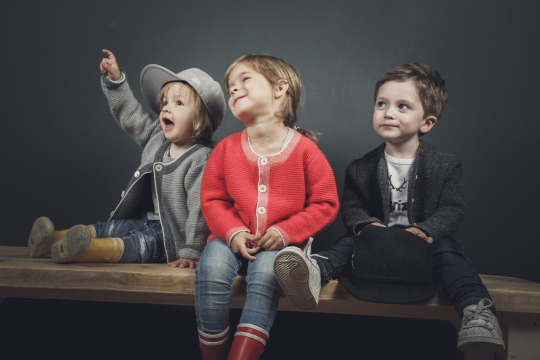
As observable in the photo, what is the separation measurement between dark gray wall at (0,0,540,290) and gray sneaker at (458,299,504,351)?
2.38ft

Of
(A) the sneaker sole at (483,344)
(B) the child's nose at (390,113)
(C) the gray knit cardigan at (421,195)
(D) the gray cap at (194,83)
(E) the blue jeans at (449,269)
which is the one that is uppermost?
(D) the gray cap at (194,83)

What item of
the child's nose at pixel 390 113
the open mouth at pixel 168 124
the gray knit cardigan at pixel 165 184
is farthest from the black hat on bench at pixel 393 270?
the open mouth at pixel 168 124

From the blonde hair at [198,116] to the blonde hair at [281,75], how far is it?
0.14 m

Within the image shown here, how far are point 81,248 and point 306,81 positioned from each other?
3.26 ft

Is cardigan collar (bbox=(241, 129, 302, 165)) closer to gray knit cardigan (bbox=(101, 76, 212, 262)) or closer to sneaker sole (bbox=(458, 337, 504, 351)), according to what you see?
gray knit cardigan (bbox=(101, 76, 212, 262))

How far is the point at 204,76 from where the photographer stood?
4.89 ft

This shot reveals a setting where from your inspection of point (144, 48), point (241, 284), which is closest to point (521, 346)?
point (241, 284)

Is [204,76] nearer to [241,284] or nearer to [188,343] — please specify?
[241,284]

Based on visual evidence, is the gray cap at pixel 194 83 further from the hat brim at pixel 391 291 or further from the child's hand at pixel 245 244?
the hat brim at pixel 391 291

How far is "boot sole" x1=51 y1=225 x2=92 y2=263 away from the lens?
1.20 m

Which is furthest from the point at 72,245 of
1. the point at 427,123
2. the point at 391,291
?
the point at 427,123

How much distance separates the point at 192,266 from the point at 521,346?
2.92 ft

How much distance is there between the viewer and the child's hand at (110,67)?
4.83 ft

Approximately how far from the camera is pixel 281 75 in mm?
1318
